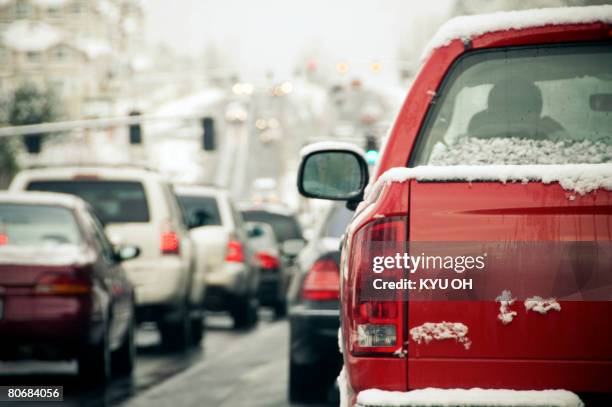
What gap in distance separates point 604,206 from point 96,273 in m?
7.18

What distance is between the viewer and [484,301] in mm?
4414

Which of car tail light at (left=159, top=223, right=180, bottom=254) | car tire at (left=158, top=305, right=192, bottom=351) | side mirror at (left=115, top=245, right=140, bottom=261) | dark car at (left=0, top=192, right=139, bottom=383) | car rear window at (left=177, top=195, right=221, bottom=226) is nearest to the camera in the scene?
dark car at (left=0, top=192, right=139, bottom=383)

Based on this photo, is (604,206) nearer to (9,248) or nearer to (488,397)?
(488,397)

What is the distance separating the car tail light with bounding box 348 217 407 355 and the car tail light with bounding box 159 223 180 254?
398 inches

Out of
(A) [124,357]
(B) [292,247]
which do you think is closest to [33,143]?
(B) [292,247]

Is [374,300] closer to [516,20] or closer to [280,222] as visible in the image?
[516,20]

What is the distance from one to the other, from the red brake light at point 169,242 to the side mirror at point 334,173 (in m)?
9.08

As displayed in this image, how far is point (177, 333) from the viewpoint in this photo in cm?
1527

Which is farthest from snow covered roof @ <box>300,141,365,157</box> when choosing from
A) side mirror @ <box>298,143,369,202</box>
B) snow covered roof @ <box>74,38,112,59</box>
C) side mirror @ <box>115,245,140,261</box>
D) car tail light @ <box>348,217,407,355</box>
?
snow covered roof @ <box>74,38,112,59</box>

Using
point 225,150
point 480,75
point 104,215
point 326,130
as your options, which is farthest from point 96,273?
point 326,130

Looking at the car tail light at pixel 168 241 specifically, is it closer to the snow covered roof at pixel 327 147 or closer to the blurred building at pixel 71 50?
the snow covered roof at pixel 327 147

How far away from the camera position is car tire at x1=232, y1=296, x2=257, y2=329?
18469 mm

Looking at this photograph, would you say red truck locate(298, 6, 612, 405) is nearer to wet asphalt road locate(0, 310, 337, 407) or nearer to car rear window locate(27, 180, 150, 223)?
wet asphalt road locate(0, 310, 337, 407)

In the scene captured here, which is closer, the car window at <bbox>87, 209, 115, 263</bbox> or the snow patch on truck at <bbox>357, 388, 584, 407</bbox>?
the snow patch on truck at <bbox>357, 388, 584, 407</bbox>
